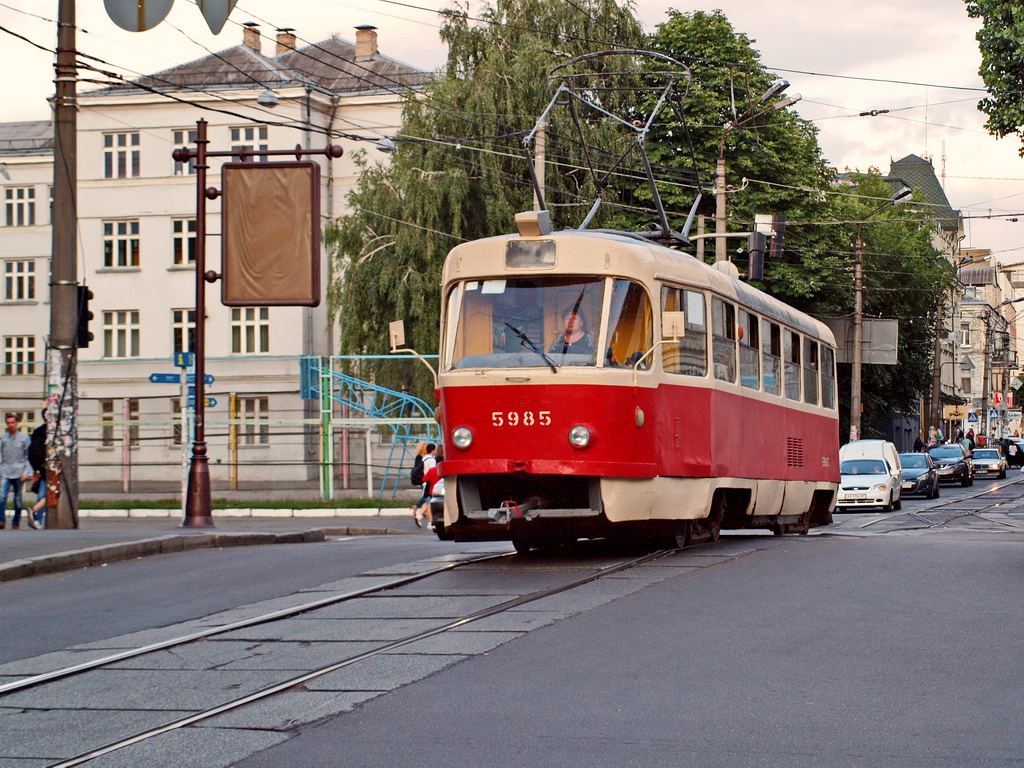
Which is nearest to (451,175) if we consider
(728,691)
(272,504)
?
(272,504)

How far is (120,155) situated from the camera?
2159 inches

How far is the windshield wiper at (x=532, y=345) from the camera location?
1330 centimetres

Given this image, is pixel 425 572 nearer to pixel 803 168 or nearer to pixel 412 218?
pixel 412 218

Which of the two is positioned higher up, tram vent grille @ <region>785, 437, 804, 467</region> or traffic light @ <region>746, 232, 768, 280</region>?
traffic light @ <region>746, 232, 768, 280</region>

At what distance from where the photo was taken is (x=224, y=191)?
20.8 meters

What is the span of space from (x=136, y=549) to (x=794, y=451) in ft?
27.5

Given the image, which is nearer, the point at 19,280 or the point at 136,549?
the point at 136,549

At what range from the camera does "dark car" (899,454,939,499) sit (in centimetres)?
4491

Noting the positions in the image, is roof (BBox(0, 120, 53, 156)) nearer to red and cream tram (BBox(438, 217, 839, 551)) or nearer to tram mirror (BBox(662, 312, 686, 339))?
red and cream tram (BBox(438, 217, 839, 551))

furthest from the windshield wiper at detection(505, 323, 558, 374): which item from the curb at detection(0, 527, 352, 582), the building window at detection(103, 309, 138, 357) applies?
the building window at detection(103, 309, 138, 357)

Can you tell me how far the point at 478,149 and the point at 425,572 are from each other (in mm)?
27515

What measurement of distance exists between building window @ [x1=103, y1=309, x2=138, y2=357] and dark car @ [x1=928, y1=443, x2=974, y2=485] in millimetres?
29817

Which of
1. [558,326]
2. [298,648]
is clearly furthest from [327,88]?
[298,648]

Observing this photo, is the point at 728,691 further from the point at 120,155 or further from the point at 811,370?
the point at 120,155
